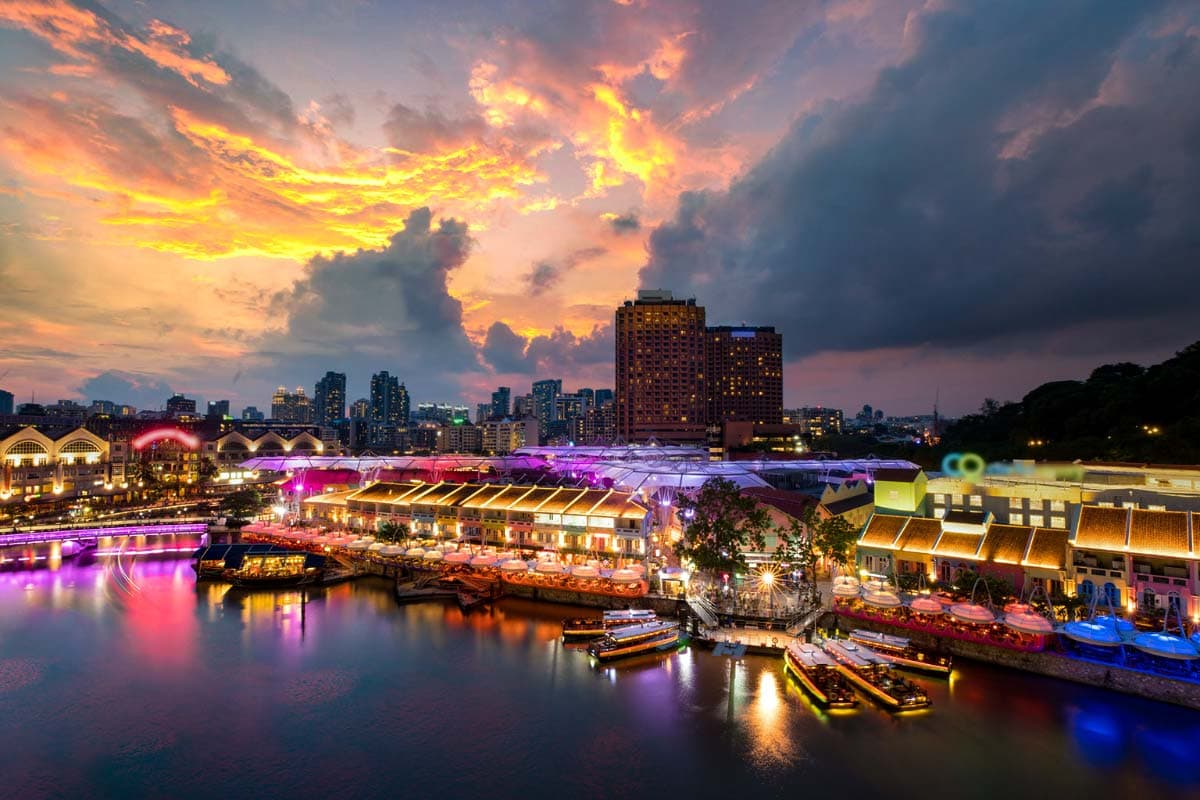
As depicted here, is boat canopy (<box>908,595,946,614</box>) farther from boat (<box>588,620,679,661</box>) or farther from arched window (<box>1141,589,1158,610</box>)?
boat (<box>588,620,679,661</box>)

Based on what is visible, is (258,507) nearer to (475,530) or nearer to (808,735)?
(475,530)

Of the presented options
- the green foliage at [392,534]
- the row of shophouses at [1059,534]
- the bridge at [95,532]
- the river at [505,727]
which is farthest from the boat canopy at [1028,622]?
the bridge at [95,532]

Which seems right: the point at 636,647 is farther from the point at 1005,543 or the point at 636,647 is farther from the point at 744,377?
the point at 744,377

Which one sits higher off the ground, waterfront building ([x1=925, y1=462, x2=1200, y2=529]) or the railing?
waterfront building ([x1=925, y1=462, x2=1200, y2=529])

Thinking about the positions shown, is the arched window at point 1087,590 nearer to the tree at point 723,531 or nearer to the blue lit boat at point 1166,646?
the blue lit boat at point 1166,646

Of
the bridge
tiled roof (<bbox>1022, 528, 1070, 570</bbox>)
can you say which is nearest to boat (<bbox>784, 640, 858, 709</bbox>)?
tiled roof (<bbox>1022, 528, 1070, 570</bbox>)

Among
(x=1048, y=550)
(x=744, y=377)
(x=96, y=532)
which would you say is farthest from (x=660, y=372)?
(x=1048, y=550)

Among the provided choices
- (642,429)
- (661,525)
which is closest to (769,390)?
(642,429)
